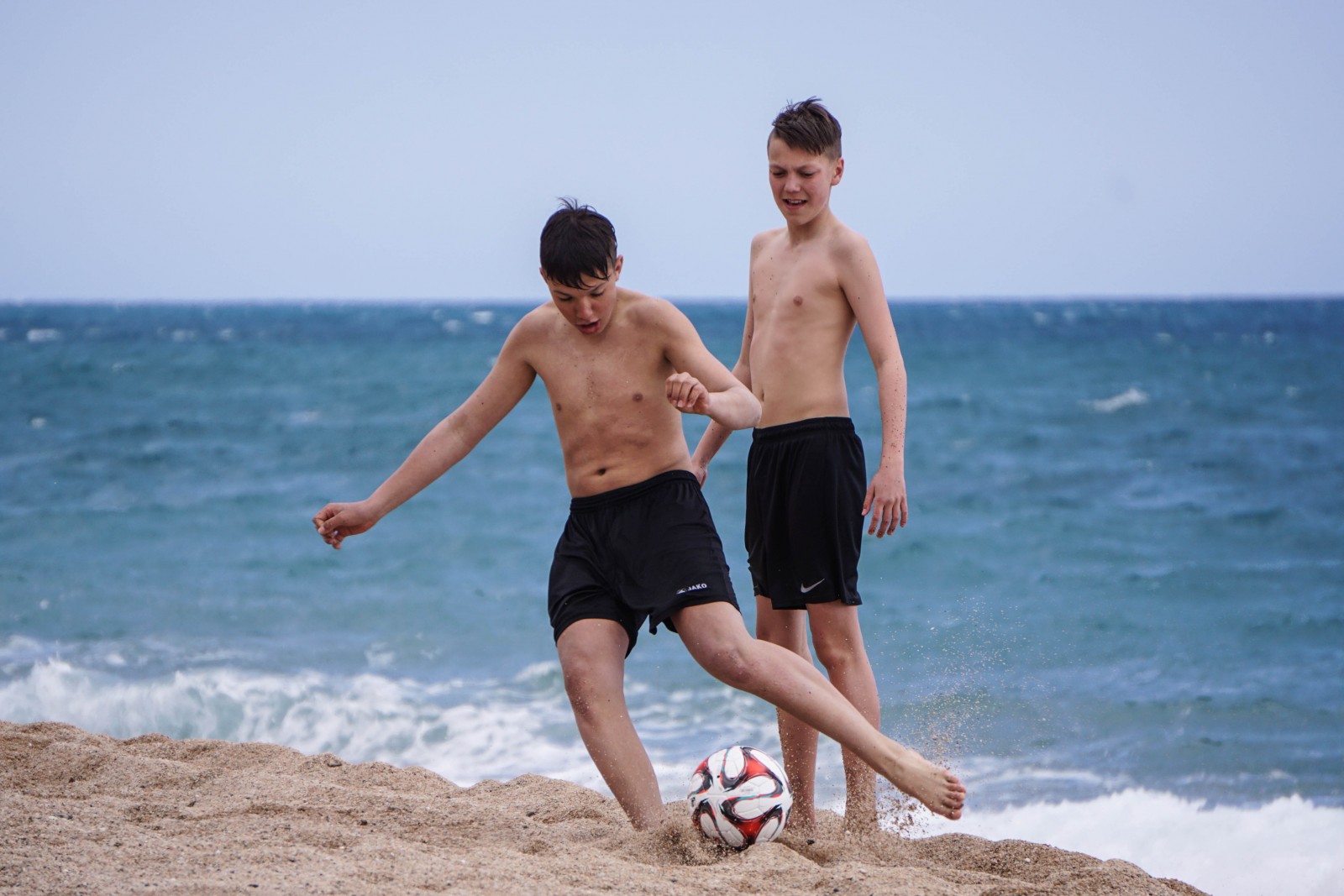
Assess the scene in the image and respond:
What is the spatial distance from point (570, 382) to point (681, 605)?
768 mm

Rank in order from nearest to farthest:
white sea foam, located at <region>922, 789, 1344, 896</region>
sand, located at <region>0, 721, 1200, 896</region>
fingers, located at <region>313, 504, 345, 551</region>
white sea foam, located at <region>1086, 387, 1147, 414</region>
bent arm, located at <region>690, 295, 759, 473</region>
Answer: sand, located at <region>0, 721, 1200, 896</region> → fingers, located at <region>313, 504, 345, 551</region> → bent arm, located at <region>690, 295, 759, 473</region> → white sea foam, located at <region>922, 789, 1344, 896</region> → white sea foam, located at <region>1086, 387, 1147, 414</region>

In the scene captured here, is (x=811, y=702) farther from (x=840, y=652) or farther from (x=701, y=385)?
(x=701, y=385)

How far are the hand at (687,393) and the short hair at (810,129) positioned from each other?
3.17 feet

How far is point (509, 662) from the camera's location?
7.93 m

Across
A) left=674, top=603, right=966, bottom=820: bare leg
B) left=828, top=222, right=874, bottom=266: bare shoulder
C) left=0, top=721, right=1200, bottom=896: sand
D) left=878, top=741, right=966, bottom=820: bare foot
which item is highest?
left=828, top=222, right=874, bottom=266: bare shoulder

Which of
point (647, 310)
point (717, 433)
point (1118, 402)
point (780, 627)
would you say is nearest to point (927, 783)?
point (780, 627)

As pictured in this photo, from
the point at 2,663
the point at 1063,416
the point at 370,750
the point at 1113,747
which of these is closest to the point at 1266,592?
the point at 1113,747

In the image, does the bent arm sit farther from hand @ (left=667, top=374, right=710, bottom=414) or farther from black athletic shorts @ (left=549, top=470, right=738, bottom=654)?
hand @ (left=667, top=374, right=710, bottom=414)

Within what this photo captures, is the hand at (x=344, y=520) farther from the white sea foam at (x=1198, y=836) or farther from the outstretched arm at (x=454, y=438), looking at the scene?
the white sea foam at (x=1198, y=836)

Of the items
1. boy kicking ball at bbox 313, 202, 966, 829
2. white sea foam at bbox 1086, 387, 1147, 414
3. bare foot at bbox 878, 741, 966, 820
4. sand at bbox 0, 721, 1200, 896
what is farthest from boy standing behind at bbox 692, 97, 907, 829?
white sea foam at bbox 1086, 387, 1147, 414

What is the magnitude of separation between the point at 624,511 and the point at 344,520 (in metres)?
0.87

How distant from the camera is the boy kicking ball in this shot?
11.0ft

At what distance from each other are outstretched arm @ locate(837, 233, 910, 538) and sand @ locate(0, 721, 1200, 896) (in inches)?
39.2

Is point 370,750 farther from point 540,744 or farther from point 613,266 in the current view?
point 613,266
